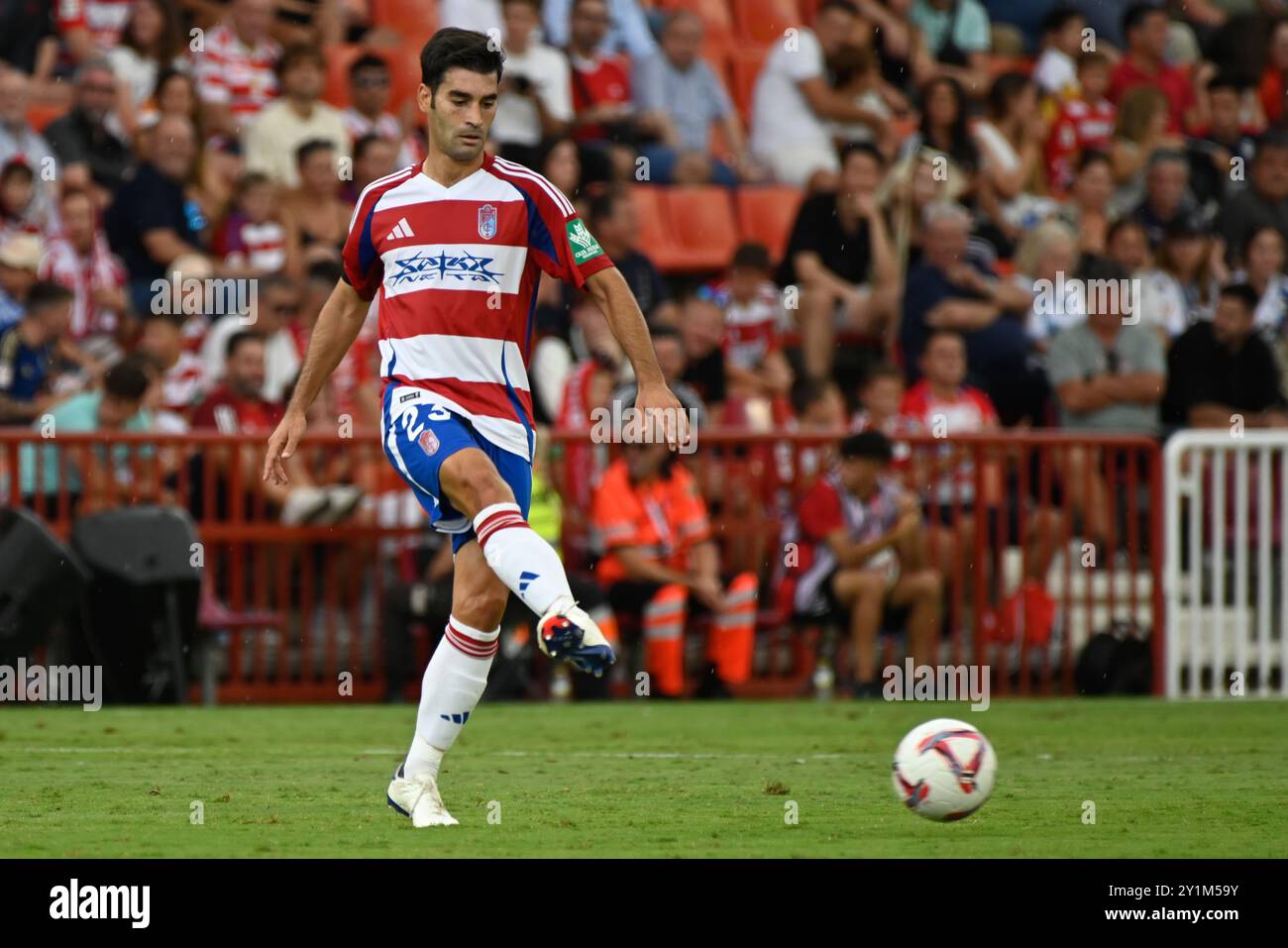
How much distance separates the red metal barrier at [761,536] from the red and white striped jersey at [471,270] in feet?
20.8

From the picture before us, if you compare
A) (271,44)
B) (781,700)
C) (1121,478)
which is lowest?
(781,700)

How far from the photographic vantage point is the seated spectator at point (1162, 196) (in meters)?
19.4

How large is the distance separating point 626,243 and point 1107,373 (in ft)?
12.3

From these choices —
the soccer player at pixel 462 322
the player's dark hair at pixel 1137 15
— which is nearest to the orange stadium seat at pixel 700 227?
the player's dark hair at pixel 1137 15

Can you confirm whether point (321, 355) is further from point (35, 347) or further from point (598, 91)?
point (598, 91)

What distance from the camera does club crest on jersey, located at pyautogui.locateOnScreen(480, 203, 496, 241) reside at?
789 cm

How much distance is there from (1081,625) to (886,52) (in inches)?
295

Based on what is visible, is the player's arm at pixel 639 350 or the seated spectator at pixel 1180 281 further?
the seated spectator at pixel 1180 281

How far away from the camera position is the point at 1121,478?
14938mm

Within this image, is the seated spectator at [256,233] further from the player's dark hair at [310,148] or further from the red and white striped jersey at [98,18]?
the red and white striped jersey at [98,18]

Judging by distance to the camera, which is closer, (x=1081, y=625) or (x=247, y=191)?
(x=1081, y=625)

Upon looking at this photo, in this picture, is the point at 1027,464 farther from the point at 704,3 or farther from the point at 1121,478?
the point at 704,3

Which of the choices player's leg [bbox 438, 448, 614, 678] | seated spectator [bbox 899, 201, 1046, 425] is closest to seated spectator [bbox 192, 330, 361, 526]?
seated spectator [bbox 899, 201, 1046, 425]
